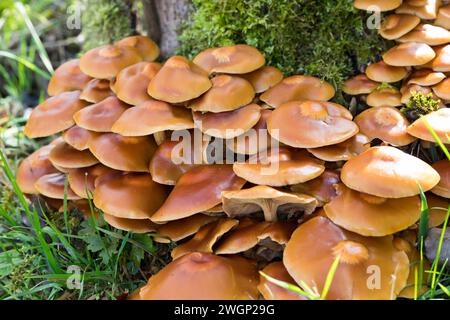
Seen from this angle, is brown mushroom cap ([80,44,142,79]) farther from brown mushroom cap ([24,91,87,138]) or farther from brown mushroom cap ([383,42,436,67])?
brown mushroom cap ([383,42,436,67])

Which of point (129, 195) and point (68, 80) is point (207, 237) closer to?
point (129, 195)

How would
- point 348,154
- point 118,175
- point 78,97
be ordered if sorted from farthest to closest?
point 78,97 < point 118,175 < point 348,154

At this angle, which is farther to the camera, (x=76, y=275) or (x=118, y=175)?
(x=118, y=175)

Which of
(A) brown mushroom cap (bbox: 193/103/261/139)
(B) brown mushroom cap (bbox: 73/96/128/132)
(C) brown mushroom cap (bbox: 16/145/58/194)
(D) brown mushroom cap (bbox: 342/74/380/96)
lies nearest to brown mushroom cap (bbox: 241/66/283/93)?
(A) brown mushroom cap (bbox: 193/103/261/139)

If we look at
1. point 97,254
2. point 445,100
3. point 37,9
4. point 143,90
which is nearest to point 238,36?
point 143,90

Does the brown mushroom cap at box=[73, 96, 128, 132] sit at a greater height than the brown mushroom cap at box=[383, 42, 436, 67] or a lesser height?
lesser

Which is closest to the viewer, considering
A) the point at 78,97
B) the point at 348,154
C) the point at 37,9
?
the point at 348,154

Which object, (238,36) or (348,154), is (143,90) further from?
(348,154)
